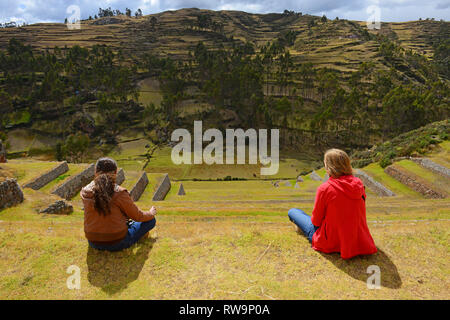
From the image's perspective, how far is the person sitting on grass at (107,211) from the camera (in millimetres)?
4992

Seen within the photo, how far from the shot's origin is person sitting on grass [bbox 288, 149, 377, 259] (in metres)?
4.89

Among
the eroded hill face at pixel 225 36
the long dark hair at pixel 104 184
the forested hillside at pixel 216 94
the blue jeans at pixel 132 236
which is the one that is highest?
the eroded hill face at pixel 225 36

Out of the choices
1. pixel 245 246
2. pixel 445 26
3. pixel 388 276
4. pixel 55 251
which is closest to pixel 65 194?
pixel 55 251

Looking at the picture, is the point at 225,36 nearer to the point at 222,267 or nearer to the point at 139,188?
the point at 139,188

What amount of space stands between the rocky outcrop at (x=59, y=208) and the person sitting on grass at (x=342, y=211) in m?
12.1

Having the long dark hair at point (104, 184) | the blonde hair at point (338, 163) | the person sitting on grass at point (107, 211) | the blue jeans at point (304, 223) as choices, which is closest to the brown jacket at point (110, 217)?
the person sitting on grass at point (107, 211)

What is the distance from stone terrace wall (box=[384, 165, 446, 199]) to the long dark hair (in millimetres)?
22107

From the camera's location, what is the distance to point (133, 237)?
5.90 metres

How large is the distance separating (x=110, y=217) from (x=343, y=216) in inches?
187

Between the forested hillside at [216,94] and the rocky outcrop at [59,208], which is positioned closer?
the rocky outcrop at [59,208]

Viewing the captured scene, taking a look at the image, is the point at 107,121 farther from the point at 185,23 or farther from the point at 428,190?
the point at 185,23

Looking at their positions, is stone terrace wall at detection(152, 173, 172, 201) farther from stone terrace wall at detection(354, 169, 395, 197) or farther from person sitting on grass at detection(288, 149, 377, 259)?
stone terrace wall at detection(354, 169, 395, 197)

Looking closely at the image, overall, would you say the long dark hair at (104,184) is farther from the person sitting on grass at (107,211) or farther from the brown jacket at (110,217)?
the brown jacket at (110,217)

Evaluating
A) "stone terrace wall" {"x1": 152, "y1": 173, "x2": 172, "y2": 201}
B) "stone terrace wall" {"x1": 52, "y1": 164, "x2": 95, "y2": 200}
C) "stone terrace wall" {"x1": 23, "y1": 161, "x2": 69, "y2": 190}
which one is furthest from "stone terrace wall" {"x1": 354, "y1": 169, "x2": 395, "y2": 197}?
"stone terrace wall" {"x1": 23, "y1": 161, "x2": 69, "y2": 190}
